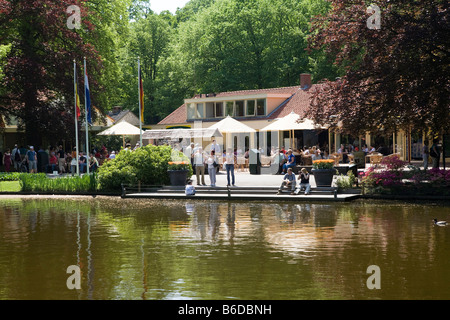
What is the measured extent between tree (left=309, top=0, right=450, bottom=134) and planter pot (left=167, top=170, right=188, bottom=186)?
601 cm

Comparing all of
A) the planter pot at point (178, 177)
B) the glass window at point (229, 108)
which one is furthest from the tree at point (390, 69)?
the glass window at point (229, 108)

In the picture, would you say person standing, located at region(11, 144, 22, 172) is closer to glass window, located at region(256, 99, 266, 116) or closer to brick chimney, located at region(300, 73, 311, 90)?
glass window, located at region(256, 99, 266, 116)

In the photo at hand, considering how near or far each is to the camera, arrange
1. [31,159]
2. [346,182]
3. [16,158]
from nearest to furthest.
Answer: [346,182] → [31,159] → [16,158]

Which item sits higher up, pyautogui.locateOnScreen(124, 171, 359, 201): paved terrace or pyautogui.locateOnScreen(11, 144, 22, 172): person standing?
pyautogui.locateOnScreen(11, 144, 22, 172): person standing

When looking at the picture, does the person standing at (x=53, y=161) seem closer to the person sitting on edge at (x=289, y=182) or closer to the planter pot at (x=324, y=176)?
the person sitting on edge at (x=289, y=182)

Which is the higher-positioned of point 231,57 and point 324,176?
point 231,57

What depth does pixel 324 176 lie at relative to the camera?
80.9ft

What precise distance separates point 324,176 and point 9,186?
15137mm

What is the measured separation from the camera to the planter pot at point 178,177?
2702cm

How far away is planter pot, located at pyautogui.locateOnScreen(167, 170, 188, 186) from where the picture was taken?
27016 mm

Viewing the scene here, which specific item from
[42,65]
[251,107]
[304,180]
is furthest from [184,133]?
[304,180]

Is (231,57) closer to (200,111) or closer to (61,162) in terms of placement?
(200,111)

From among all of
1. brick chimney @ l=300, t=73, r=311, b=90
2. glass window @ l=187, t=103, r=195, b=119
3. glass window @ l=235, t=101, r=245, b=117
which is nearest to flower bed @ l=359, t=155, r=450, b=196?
brick chimney @ l=300, t=73, r=311, b=90

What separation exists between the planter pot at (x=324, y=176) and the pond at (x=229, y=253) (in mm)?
3909
